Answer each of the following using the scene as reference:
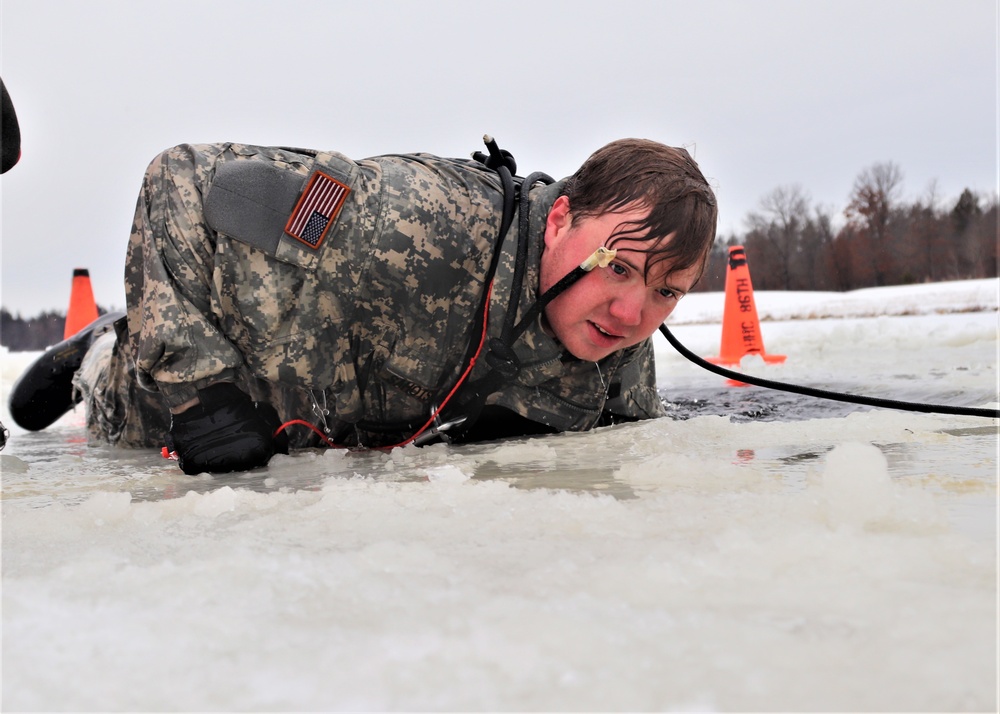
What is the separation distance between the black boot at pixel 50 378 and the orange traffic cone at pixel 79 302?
8.93 feet

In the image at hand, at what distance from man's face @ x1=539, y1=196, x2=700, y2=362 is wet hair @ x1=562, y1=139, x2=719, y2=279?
0.02 metres

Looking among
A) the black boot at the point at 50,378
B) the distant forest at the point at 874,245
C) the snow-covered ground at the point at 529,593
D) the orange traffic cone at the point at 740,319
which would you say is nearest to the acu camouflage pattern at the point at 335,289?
the snow-covered ground at the point at 529,593

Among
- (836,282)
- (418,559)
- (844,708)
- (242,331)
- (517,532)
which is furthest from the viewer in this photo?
(836,282)

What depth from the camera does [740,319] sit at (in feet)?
15.7

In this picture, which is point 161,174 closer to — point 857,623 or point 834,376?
point 857,623

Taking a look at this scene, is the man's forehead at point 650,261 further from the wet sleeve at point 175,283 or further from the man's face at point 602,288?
the wet sleeve at point 175,283

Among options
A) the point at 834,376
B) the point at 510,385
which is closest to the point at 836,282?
the point at 834,376

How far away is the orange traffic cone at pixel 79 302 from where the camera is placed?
557 cm

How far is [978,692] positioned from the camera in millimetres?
528

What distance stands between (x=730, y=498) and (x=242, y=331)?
1420 millimetres

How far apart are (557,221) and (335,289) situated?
0.64 m

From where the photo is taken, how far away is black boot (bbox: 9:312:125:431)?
10.0ft

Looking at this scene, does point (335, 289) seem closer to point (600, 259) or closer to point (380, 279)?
point (380, 279)

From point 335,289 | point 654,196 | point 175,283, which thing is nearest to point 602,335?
point 654,196
